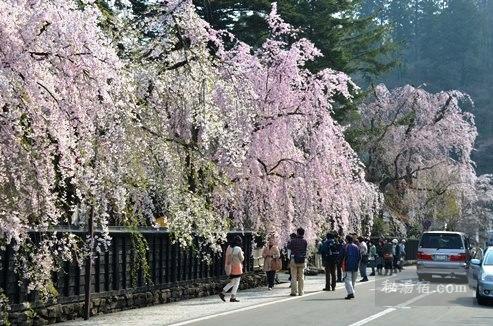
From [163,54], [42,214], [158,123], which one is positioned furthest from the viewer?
[163,54]

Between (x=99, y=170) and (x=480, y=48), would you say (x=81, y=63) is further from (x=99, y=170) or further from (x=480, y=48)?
(x=480, y=48)

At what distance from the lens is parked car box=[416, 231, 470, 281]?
1084 inches

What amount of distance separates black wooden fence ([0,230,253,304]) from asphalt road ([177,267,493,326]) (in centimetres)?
247

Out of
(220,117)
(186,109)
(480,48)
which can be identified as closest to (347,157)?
(220,117)

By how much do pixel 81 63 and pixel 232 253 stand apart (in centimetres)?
1076

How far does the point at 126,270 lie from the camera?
55.4 ft

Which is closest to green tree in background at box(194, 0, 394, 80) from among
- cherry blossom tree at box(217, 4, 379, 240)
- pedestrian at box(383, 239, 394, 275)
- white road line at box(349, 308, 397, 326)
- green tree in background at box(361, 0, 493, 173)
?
cherry blossom tree at box(217, 4, 379, 240)

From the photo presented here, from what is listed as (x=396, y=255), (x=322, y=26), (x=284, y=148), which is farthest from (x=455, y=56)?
(x=284, y=148)

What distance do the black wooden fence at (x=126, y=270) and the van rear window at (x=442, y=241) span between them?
9.21 metres

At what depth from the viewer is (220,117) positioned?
1650 cm

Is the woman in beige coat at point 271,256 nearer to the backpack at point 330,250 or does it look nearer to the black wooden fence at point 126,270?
the black wooden fence at point 126,270

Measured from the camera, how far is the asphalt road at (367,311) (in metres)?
14.0

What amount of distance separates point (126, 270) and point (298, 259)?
217 inches

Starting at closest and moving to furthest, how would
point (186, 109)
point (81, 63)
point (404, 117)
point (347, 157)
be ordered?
point (81, 63)
point (186, 109)
point (347, 157)
point (404, 117)
